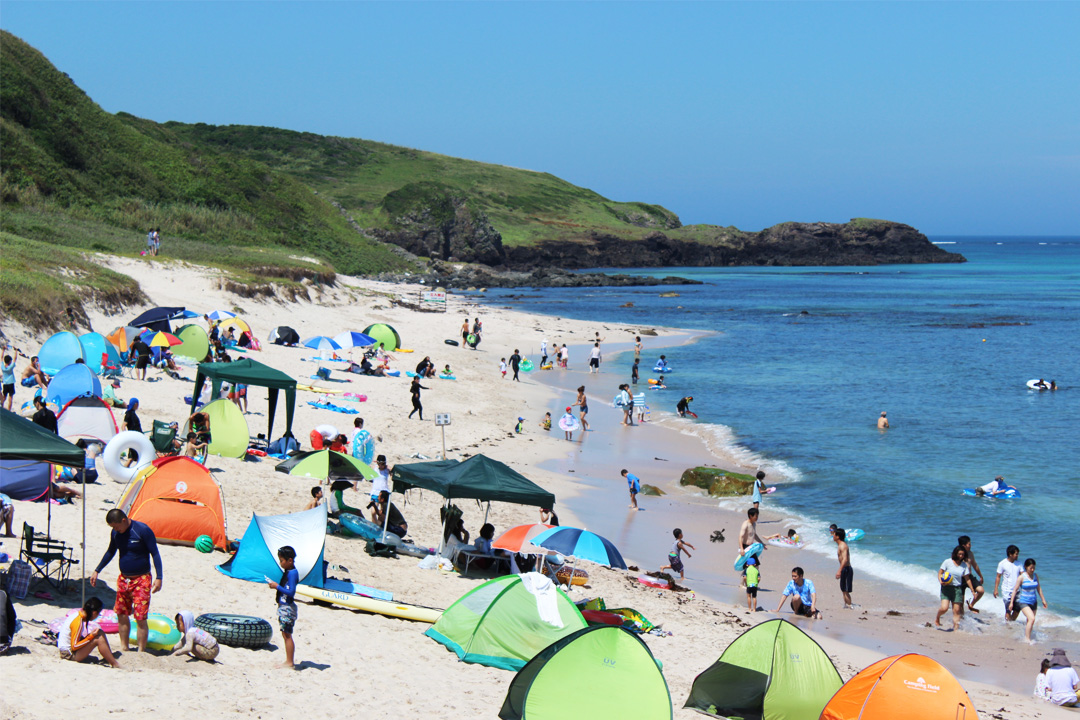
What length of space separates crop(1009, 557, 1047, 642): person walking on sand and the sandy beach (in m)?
0.40

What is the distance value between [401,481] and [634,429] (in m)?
13.5

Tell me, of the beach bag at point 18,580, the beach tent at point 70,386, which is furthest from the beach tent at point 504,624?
the beach tent at point 70,386

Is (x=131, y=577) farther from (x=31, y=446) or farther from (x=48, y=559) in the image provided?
(x=48, y=559)

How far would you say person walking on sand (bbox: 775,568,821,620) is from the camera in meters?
12.9

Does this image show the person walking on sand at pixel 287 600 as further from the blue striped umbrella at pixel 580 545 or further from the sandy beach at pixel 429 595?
the blue striped umbrella at pixel 580 545

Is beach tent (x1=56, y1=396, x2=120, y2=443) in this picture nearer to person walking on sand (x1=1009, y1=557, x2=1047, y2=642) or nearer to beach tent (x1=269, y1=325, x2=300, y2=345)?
person walking on sand (x1=1009, y1=557, x2=1047, y2=642)

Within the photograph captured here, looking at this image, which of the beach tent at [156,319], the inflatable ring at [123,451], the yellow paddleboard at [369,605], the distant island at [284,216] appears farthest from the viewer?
the distant island at [284,216]

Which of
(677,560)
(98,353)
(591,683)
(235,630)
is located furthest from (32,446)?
(98,353)

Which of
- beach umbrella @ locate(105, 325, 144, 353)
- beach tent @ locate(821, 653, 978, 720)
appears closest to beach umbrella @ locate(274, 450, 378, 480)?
beach tent @ locate(821, 653, 978, 720)

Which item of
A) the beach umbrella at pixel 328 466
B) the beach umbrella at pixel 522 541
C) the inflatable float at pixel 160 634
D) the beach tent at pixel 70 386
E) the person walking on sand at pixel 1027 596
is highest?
the beach tent at pixel 70 386

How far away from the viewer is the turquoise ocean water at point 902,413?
1717 centimetres

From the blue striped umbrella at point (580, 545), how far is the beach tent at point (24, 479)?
6320mm

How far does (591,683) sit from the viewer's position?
329 inches

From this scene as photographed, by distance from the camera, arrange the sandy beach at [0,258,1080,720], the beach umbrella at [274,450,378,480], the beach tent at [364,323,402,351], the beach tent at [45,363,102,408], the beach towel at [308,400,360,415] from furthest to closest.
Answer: the beach tent at [364,323,402,351] → the beach towel at [308,400,360,415] → the beach tent at [45,363,102,408] → the beach umbrella at [274,450,378,480] → the sandy beach at [0,258,1080,720]
